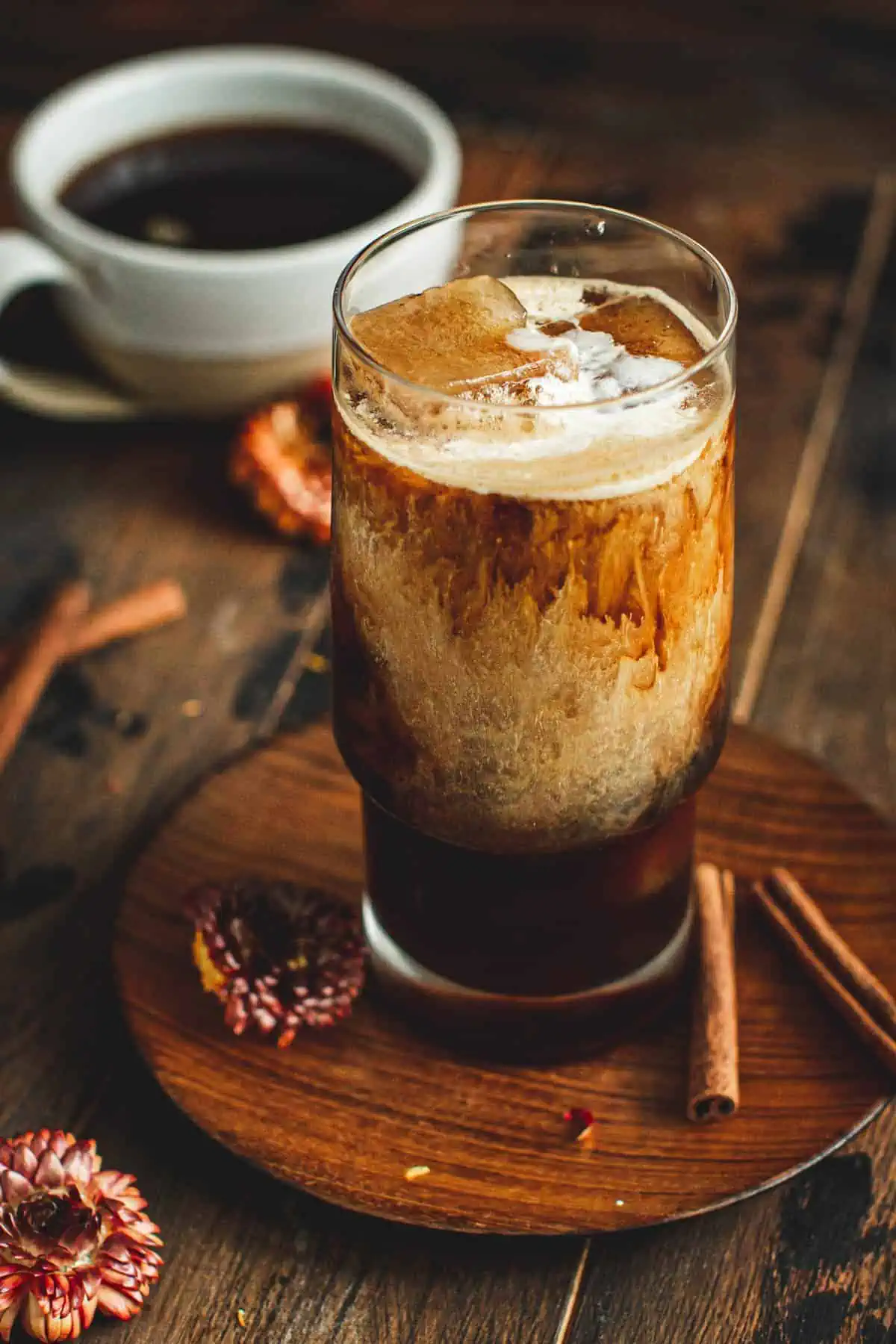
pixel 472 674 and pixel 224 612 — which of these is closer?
pixel 472 674

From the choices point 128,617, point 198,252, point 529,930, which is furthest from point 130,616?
point 529,930

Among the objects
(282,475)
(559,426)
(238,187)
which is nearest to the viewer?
(559,426)

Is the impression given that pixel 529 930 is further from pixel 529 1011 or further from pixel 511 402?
pixel 511 402

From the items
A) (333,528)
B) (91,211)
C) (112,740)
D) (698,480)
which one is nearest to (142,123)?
(91,211)

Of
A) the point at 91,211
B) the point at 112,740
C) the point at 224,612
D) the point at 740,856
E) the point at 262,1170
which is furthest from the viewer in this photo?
the point at 91,211

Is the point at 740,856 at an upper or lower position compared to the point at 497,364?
lower

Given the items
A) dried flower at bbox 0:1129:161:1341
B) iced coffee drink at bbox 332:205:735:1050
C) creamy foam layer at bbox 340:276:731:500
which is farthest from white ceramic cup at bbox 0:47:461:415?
dried flower at bbox 0:1129:161:1341

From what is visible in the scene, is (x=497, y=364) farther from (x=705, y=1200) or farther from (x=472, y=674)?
(x=705, y=1200)
